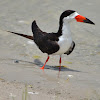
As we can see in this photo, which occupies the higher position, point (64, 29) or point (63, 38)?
point (64, 29)

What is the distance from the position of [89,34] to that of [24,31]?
1856 millimetres

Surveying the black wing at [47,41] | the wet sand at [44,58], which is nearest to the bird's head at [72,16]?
the black wing at [47,41]

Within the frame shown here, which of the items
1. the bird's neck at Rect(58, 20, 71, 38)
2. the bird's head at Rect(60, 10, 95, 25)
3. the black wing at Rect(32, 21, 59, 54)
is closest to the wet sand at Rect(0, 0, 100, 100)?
the black wing at Rect(32, 21, 59, 54)

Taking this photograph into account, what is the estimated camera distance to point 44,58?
7270 millimetres

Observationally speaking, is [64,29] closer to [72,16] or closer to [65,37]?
[65,37]

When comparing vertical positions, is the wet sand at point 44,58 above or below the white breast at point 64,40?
below

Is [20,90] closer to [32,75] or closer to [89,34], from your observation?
[32,75]

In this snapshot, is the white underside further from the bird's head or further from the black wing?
the black wing

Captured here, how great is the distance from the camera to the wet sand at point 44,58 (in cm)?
471

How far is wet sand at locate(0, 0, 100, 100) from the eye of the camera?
15.5 ft

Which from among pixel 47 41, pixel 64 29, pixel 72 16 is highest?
pixel 72 16

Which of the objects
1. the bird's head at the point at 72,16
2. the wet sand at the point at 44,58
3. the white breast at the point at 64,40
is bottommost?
the wet sand at the point at 44,58

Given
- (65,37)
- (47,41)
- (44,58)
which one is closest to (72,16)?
(65,37)

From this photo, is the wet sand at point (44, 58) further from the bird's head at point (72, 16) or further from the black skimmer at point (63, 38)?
the bird's head at point (72, 16)
